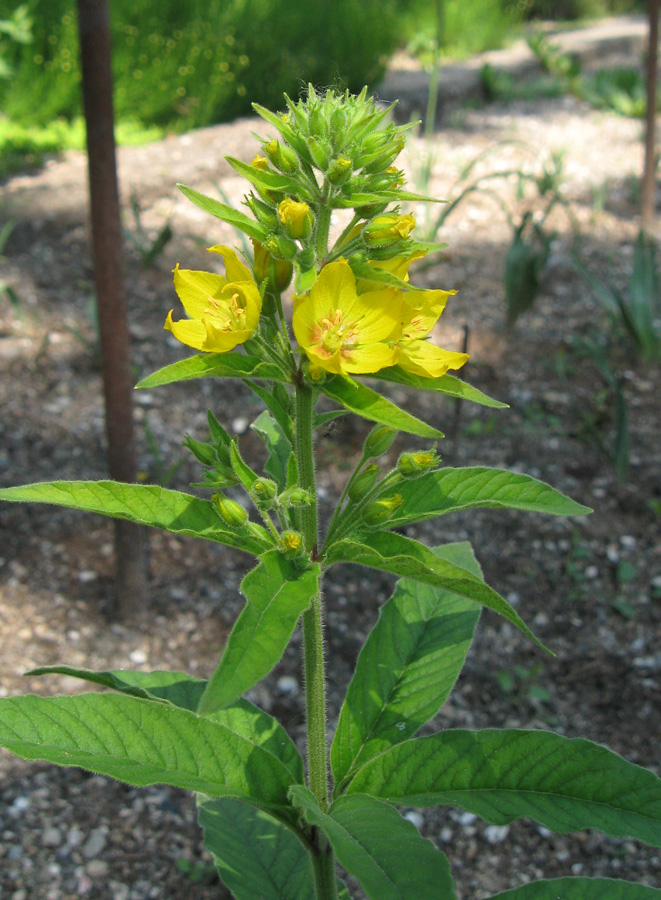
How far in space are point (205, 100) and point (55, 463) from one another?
14.0 ft

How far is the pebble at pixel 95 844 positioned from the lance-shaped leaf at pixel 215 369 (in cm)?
131

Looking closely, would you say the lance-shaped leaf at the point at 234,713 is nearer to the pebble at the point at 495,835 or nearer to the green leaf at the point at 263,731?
the green leaf at the point at 263,731

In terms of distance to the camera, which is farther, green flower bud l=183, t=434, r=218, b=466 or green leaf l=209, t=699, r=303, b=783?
green leaf l=209, t=699, r=303, b=783

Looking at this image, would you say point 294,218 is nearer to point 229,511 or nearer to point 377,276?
point 377,276

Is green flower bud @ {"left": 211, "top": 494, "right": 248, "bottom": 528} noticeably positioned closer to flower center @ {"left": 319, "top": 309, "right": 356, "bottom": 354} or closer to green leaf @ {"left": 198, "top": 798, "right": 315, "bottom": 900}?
flower center @ {"left": 319, "top": 309, "right": 356, "bottom": 354}

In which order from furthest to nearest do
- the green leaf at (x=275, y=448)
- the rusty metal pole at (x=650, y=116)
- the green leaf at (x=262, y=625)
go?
the rusty metal pole at (x=650, y=116), the green leaf at (x=275, y=448), the green leaf at (x=262, y=625)

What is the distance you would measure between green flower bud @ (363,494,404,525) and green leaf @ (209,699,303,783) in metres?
0.42

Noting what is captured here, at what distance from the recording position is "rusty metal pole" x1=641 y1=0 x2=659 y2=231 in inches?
160

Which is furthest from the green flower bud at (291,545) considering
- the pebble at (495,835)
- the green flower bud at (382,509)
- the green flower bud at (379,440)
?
the pebble at (495,835)

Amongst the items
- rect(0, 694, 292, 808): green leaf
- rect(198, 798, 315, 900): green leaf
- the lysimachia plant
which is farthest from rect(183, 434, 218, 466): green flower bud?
rect(198, 798, 315, 900): green leaf

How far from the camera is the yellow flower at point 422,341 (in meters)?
1.08

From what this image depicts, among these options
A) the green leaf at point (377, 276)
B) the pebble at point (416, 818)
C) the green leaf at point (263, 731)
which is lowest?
the pebble at point (416, 818)

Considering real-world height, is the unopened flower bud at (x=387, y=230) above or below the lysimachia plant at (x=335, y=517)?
above

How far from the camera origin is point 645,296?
11.5ft
